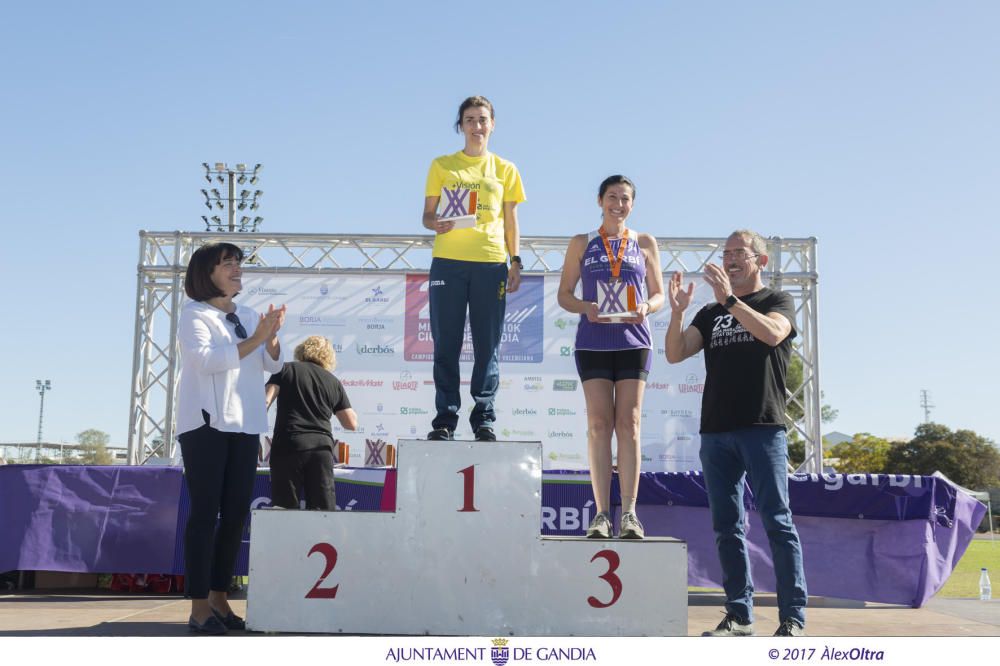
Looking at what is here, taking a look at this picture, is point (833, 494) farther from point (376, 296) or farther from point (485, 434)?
point (376, 296)

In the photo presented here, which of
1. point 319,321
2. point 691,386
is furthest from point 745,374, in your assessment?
point 319,321

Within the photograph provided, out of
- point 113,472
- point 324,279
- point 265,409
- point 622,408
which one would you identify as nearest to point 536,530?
point 622,408

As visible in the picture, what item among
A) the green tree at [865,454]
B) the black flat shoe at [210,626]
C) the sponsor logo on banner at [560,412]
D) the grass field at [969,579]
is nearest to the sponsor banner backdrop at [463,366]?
the sponsor logo on banner at [560,412]

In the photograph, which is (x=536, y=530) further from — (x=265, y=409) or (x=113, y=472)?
(x=113, y=472)

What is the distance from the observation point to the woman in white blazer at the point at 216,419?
330 centimetres

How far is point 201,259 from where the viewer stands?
137 inches

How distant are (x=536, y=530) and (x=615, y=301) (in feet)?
3.39

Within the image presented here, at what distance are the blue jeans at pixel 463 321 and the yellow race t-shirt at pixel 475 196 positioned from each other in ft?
0.19

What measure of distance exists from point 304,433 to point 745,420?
2245mm

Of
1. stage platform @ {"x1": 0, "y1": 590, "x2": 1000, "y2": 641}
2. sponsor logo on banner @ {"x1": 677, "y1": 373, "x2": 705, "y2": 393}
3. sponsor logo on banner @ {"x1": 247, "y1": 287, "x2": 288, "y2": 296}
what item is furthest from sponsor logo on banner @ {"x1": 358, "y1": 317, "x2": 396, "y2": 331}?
stage platform @ {"x1": 0, "y1": 590, "x2": 1000, "y2": 641}

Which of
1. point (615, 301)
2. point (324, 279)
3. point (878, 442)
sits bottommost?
point (878, 442)

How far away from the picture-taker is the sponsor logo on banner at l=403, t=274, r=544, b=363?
925cm
